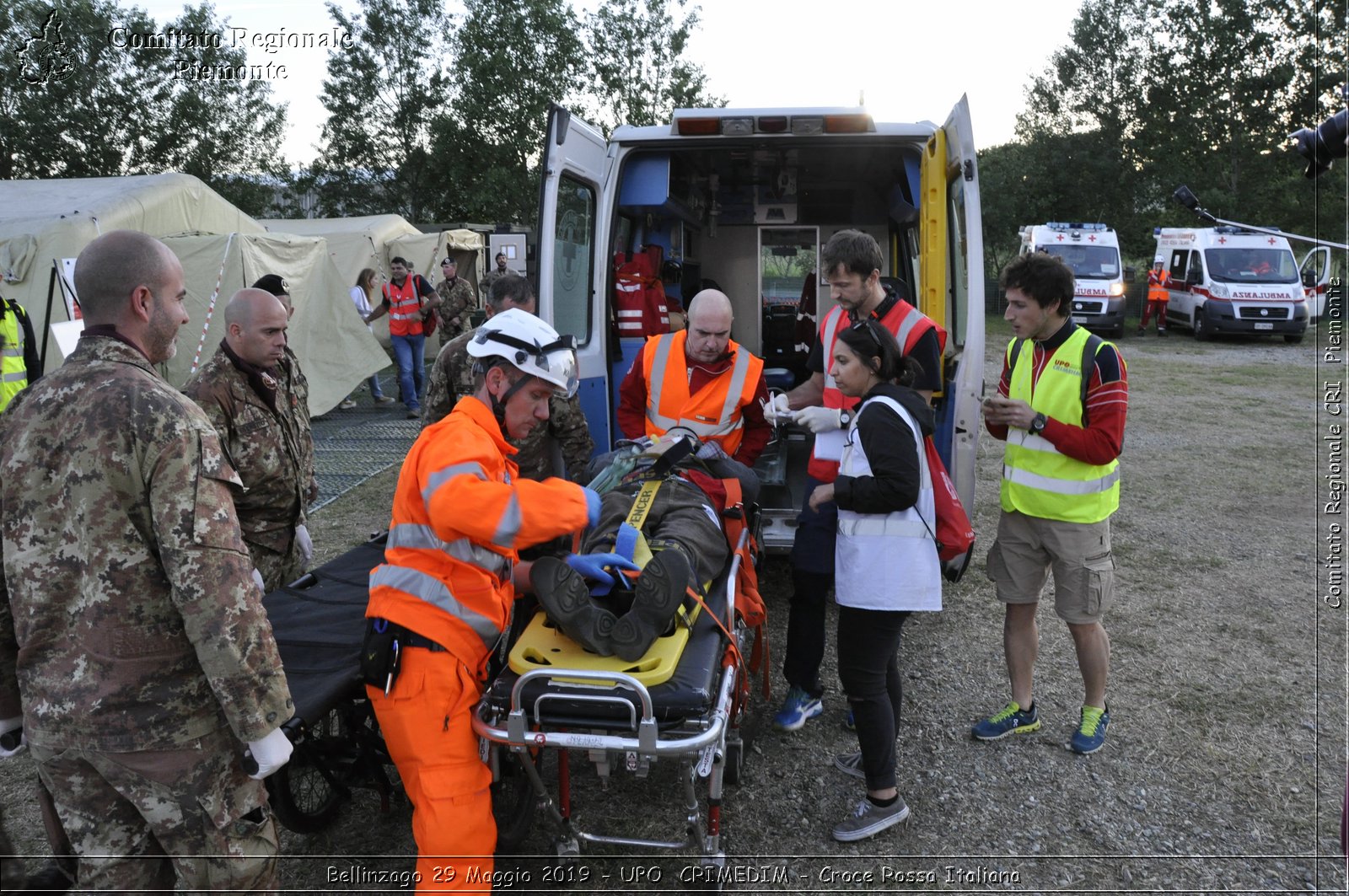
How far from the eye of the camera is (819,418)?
329cm

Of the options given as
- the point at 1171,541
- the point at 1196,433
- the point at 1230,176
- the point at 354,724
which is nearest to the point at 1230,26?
the point at 1230,176

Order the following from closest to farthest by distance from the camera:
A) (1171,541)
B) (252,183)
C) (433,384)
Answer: (433,384) < (1171,541) < (252,183)

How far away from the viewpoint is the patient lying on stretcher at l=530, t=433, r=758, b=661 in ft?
8.25

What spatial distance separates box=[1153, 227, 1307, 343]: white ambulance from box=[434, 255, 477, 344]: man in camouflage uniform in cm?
1510

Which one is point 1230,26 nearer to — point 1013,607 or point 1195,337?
point 1195,337

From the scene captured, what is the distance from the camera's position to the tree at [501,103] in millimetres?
29453

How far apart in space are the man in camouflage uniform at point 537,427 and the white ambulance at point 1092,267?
16.2 metres

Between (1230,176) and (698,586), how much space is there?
118 ft

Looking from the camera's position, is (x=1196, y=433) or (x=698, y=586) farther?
(x=1196, y=433)

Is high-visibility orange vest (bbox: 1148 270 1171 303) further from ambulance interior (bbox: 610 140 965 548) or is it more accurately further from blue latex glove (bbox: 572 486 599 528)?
blue latex glove (bbox: 572 486 599 528)

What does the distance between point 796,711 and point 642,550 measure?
1.25 m

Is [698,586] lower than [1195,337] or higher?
lower

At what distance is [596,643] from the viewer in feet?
8.19

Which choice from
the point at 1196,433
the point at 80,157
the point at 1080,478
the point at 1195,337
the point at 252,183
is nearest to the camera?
the point at 1080,478
